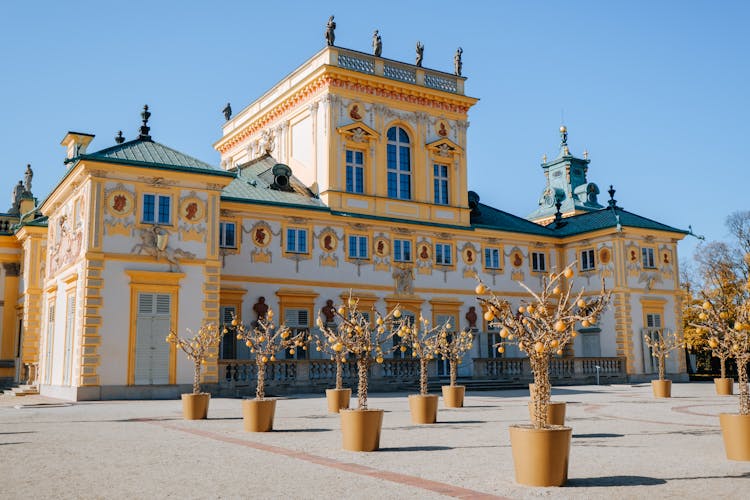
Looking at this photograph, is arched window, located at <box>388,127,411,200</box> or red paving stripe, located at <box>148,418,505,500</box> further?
arched window, located at <box>388,127,411,200</box>

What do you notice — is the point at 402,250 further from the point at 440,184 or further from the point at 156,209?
the point at 156,209

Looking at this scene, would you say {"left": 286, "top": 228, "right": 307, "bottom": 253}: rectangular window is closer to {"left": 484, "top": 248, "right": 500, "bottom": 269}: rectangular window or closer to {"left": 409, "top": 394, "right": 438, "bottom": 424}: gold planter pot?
{"left": 484, "top": 248, "right": 500, "bottom": 269}: rectangular window

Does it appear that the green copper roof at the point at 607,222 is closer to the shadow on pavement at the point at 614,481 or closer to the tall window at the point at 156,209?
the tall window at the point at 156,209

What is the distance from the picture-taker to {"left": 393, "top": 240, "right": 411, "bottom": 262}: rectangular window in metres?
36.9

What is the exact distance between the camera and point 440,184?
39.9 metres

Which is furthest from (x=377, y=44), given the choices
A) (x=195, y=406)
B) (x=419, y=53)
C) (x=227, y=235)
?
(x=195, y=406)

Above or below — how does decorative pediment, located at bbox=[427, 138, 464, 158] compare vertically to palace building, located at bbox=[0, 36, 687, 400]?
above

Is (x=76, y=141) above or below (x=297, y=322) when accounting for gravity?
above

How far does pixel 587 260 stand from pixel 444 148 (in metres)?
10.3

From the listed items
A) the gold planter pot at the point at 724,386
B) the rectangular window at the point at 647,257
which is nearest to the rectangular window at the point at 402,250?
the rectangular window at the point at 647,257

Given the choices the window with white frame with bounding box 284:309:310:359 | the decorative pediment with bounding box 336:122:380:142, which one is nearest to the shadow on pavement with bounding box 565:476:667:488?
the window with white frame with bounding box 284:309:310:359

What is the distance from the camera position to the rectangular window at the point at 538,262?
41969 millimetres

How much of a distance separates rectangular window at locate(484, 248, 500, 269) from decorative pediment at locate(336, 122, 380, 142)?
877 centimetres

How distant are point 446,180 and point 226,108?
56.5ft
